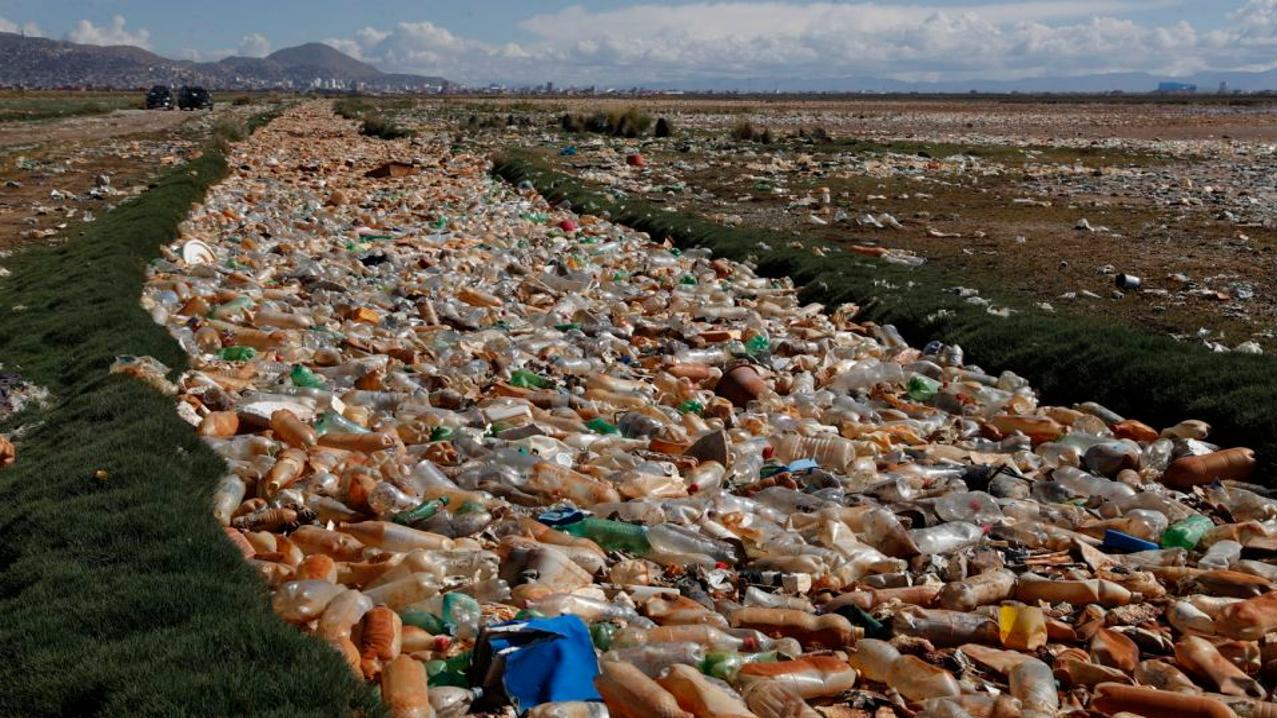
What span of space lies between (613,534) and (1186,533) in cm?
291

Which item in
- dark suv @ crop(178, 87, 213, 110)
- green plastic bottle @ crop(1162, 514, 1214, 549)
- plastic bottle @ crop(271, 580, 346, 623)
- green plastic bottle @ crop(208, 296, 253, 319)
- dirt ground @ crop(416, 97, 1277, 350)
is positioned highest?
dark suv @ crop(178, 87, 213, 110)

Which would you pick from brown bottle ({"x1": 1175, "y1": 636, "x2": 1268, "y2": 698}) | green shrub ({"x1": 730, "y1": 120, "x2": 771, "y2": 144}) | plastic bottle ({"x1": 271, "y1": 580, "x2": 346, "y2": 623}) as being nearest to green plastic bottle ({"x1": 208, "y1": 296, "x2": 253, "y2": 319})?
plastic bottle ({"x1": 271, "y1": 580, "x2": 346, "y2": 623})

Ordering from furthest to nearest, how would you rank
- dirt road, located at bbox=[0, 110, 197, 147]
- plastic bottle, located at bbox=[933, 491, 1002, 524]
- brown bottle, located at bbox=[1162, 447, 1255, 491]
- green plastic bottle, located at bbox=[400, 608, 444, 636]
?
dirt road, located at bbox=[0, 110, 197, 147]
brown bottle, located at bbox=[1162, 447, 1255, 491]
plastic bottle, located at bbox=[933, 491, 1002, 524]
green plastic bottle, located at bbox=[400, 608, 444, 636]

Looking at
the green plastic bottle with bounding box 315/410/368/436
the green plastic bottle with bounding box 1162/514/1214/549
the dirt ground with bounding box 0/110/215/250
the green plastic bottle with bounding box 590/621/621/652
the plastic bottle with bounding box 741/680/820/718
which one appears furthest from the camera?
the dirt ground with bounding box 0/110/215/250

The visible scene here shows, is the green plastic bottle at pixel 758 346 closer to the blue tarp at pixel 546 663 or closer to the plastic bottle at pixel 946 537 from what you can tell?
the plastic bottle at pixel 946 537

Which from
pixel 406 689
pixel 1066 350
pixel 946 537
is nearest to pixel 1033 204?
pixel 1066 350

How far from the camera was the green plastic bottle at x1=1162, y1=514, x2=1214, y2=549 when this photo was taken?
17.0 feet

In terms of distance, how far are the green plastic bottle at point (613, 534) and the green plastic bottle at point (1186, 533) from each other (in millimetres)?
2656

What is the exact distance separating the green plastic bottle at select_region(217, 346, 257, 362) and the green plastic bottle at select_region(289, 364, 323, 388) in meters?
0.67

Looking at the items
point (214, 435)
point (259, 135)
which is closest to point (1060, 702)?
point (214, 435)

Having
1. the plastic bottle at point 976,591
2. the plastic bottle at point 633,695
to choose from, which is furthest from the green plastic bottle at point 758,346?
the plastic bottle at point 633,695

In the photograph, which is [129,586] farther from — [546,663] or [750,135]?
[750,135]

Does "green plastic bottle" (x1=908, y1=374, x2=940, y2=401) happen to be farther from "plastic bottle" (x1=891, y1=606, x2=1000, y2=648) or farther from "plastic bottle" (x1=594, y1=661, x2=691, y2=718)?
"plastic bottle" (x1=594, y1=661, x2=691, y2=718)

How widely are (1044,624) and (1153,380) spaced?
13.6ft
